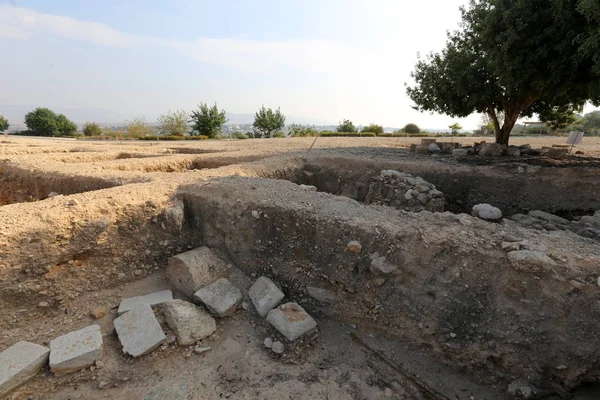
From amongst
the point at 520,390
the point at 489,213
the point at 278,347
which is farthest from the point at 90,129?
the point at 520,390

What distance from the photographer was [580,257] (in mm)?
2934

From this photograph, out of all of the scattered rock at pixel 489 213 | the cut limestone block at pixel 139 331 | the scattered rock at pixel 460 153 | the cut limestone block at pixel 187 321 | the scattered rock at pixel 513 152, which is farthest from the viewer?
the scattered rock at pixel 460 153

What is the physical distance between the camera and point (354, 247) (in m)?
3.52

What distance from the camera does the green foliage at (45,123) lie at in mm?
31812

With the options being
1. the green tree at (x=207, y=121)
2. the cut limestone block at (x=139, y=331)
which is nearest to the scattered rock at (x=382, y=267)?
the cut limestone block at (x=139, y=331)

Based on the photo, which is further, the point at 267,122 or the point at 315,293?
the point at 267,122

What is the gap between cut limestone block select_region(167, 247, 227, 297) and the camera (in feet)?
12.1

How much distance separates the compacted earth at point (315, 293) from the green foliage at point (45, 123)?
122ft

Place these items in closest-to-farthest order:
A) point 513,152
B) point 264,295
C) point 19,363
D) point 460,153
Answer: point 19,363
point 264,295
point 513,152
point 460,153

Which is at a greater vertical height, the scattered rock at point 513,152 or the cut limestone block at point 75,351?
the scattered rock at point 513,152

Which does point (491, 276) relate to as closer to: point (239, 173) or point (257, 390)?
point (257, 390)

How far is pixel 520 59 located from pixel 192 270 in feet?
24.7

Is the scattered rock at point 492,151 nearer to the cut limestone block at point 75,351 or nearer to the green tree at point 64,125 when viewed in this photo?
the cut limestone block at point 75,351

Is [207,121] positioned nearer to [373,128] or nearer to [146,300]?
[373,128]
